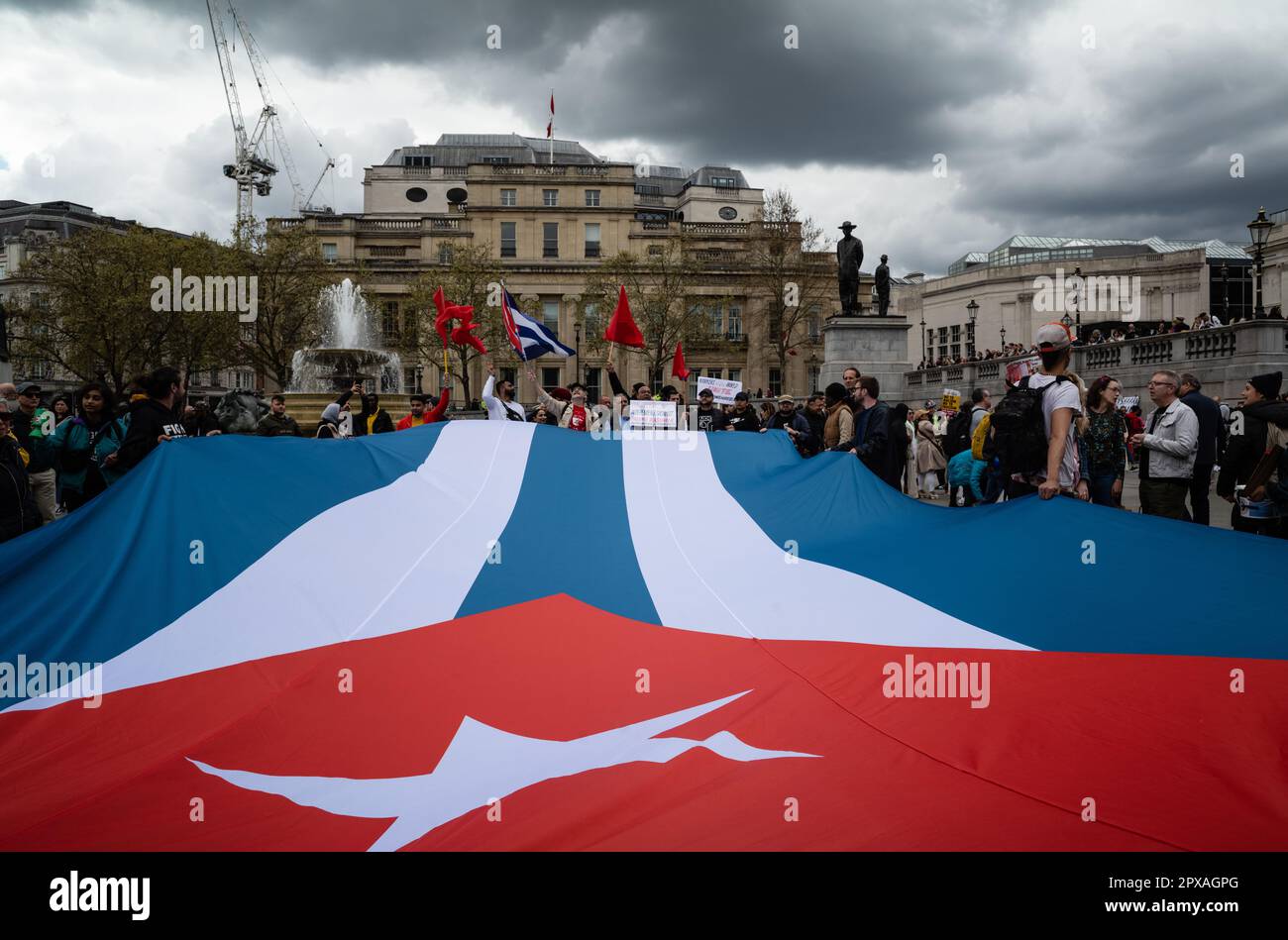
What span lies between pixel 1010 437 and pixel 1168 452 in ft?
8.26

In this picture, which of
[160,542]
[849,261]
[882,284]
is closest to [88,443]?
[160,542]

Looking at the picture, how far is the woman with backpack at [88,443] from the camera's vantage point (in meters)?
7.16

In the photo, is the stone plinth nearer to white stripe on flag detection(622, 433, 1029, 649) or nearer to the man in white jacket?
the man in white jacket

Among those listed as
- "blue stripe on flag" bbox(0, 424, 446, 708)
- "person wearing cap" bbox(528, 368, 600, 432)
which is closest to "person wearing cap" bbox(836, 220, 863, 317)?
"person wearing cap" bbox(528, 368, 600, 432)

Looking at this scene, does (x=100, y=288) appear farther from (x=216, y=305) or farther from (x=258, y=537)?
(x=258, y=537)

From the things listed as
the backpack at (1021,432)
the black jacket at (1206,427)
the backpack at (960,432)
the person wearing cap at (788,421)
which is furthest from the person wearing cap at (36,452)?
the backpack at (960,432)

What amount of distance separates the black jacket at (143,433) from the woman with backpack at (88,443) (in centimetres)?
122

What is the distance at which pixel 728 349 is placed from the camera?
55.2 metres

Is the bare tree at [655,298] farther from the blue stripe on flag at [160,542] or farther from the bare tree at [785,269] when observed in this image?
the blue stripe on flag at [160,542]

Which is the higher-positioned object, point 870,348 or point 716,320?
point 716,320

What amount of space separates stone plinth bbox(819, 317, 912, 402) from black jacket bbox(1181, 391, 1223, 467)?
1220cm

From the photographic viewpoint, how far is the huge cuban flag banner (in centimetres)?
254

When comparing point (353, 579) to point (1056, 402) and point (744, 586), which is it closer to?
point (744, 586)

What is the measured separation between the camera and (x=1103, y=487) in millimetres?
7352
